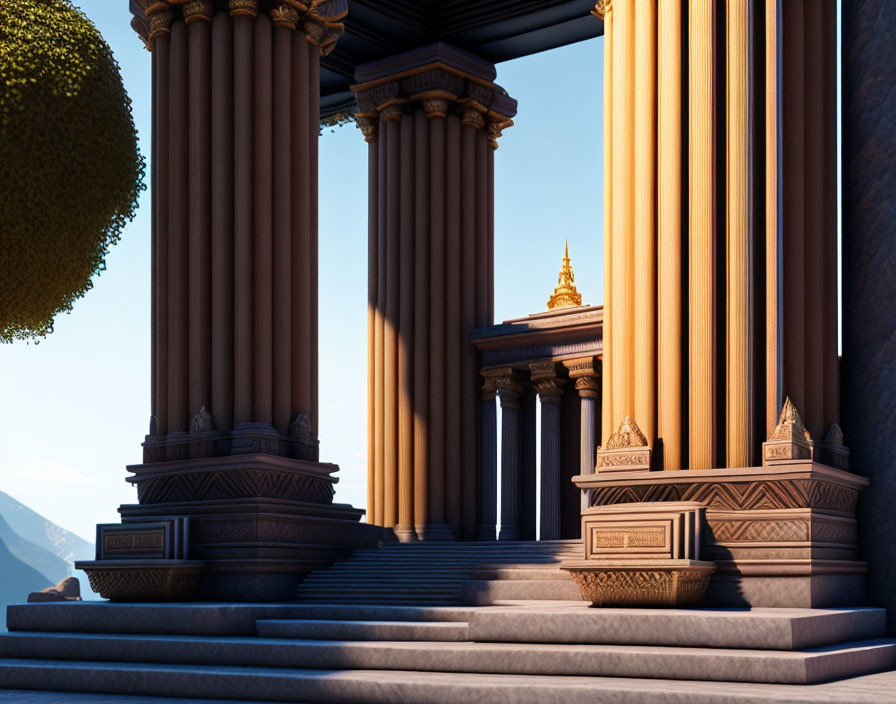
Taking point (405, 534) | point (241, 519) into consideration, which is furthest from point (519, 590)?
point (405, 534)

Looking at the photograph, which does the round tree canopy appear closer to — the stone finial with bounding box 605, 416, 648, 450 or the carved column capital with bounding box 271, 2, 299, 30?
the carved column capital with bounding box 271, 2, 299, 30

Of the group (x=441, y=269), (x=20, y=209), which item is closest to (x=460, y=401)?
(x=441, y=269)

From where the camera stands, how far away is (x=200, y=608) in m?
13.9

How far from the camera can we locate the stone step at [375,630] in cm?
1234

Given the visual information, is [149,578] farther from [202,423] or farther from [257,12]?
[257,12]

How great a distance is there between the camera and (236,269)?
57.0ft

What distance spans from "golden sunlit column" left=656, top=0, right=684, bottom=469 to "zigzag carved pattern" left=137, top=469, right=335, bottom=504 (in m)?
5.14

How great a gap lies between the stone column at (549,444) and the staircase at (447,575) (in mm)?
2938

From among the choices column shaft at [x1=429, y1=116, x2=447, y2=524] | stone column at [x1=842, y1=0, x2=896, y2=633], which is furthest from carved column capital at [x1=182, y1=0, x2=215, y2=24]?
stone column at [x1=842, y1=0, x2=896, y2=633]

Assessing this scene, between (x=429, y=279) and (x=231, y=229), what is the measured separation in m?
5.64

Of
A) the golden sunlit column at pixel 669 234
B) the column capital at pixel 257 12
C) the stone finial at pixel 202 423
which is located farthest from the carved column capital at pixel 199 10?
the golden sunlit column at pixel 669 234

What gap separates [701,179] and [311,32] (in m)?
7.14

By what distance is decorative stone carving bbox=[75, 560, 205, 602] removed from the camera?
15625mm

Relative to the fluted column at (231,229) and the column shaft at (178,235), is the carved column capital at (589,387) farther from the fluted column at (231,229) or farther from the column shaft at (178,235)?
the column shaft at (178,235)
